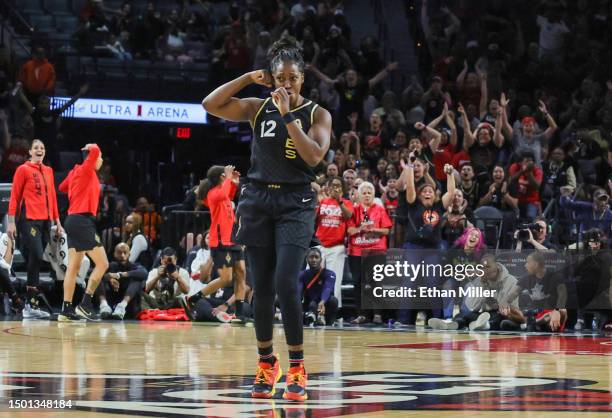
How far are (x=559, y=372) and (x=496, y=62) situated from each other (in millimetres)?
13344

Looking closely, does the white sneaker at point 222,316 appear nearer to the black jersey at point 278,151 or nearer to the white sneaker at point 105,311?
the white sneaker at point 105,311

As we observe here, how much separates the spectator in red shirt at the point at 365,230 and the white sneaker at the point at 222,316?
1552mm

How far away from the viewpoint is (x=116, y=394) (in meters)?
6.92

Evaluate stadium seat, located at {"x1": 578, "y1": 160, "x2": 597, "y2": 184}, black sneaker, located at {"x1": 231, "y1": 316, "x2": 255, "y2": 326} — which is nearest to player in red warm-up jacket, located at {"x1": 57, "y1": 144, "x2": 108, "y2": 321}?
black sneaker, located at {"x1": 231, "y1": 316, "x2": 255, "y2": 326}

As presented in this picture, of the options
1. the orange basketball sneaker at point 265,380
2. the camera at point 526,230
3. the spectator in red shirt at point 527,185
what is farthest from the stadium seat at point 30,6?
the orange basketball sneaker at point 265,380

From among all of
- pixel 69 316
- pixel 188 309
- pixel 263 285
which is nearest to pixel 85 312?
pixel 69 316

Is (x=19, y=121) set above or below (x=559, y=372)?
above

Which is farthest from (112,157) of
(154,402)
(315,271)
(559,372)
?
(154,402)

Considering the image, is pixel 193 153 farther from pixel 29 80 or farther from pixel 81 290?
pixel 81 290

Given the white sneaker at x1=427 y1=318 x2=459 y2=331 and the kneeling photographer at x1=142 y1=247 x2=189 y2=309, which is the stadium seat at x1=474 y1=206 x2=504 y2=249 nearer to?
the white sneaker at x1=427 y1=318 x2=459 y2=331

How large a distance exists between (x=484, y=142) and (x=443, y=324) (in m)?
3.93

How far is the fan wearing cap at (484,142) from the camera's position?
17875 mm

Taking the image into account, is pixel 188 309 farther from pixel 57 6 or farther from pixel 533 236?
pixel 57 6

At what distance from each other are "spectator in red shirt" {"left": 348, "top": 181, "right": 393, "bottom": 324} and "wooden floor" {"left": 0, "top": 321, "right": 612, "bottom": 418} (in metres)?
2.40
